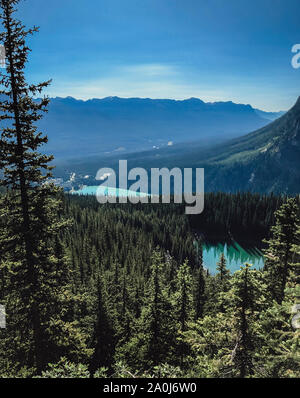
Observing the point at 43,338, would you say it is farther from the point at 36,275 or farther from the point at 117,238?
the point at 117,238

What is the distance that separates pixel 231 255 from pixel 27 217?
12889 centimetres

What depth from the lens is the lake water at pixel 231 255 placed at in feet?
389

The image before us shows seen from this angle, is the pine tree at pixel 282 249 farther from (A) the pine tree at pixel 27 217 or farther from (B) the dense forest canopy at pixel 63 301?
(A) the pine tree at pixel 27 217

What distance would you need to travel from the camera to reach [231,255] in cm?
12950

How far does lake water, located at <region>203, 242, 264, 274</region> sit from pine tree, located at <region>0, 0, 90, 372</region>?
10730cm

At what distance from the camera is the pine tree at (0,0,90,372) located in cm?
1173

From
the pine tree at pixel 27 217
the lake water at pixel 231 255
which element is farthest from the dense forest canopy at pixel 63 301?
the lake water at pixel 231 255

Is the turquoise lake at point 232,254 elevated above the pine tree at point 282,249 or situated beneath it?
situated beneath

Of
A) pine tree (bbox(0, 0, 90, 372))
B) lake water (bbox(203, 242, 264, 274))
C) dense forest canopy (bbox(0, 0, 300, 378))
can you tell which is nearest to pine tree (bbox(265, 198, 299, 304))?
dense forest canopy (bbox(0, 0, 300, 378))

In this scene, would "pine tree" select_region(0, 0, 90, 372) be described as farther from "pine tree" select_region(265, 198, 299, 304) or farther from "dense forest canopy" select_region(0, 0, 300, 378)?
"pine tree" select_region(265, 198, 299, 304)

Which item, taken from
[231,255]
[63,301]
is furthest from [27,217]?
[231,255]

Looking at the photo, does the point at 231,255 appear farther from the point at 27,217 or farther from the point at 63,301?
the point at 27,217

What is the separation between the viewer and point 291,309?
11211 millimetres

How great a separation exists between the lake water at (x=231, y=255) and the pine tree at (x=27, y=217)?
10730cm
